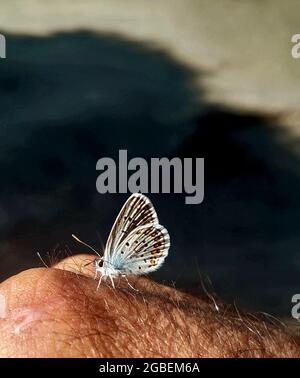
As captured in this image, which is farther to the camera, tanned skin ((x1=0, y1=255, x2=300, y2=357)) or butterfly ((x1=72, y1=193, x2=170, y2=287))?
butterfly ((x1=72, y1=193, x2=170, y2=287))

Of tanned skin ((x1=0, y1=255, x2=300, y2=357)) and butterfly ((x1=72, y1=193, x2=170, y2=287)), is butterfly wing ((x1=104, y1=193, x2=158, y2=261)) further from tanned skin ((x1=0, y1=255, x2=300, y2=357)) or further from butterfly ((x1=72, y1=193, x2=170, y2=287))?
tanned skin ((x1=0, y1=255, x2=300, y2=357))

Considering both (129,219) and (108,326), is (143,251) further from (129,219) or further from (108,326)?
(108,326)

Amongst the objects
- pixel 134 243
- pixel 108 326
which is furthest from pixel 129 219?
pixel 108 326

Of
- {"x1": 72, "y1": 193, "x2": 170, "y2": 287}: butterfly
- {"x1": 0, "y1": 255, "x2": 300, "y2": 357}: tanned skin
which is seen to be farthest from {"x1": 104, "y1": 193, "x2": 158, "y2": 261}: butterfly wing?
{"x1": 0, "y1": 255, "x2": 300, "y2": 357}: tanned skin

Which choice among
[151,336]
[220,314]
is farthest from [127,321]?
[220,314]
